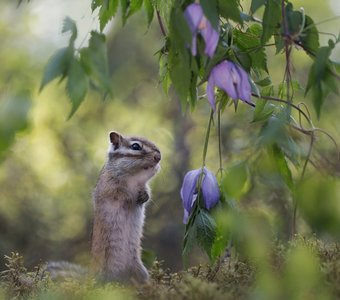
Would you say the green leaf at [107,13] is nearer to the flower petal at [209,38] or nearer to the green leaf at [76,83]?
the flower petal at [209,38]

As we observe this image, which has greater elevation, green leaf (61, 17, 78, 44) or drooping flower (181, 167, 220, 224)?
green leaf (61, 17, 78, 44)

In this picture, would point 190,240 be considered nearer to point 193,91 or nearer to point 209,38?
point 193,91

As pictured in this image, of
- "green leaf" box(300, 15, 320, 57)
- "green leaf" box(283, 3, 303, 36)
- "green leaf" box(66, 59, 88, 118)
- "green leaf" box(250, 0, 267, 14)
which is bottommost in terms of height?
"green leaf" box(66, 59, 88, 118)

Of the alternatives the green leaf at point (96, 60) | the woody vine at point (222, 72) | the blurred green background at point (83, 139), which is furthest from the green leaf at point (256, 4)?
the blurred green background at point (83, 139)

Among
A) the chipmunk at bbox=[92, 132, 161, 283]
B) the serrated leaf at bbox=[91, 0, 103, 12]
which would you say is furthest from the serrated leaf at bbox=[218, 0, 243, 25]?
the chipmunk at bbox=[92, 132, 161, 283]

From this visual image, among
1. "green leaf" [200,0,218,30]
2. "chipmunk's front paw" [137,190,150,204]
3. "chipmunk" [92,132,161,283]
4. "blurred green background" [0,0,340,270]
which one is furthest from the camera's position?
"blurred green background" [0,0,340,270]

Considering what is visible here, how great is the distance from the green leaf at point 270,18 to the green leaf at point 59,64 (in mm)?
513

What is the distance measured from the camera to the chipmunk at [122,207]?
2926 millimetres

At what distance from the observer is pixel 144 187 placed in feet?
10.6

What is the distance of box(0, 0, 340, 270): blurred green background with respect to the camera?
614cm

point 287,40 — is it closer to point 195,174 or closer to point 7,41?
point 195,174

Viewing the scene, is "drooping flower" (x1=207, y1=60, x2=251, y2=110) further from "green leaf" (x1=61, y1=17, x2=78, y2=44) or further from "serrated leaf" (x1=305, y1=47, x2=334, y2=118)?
"green leaf" (x1=61, y1=17, x2=78, y2=44)

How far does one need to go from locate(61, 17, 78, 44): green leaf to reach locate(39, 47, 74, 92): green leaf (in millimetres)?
33

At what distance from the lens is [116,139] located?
343cm
